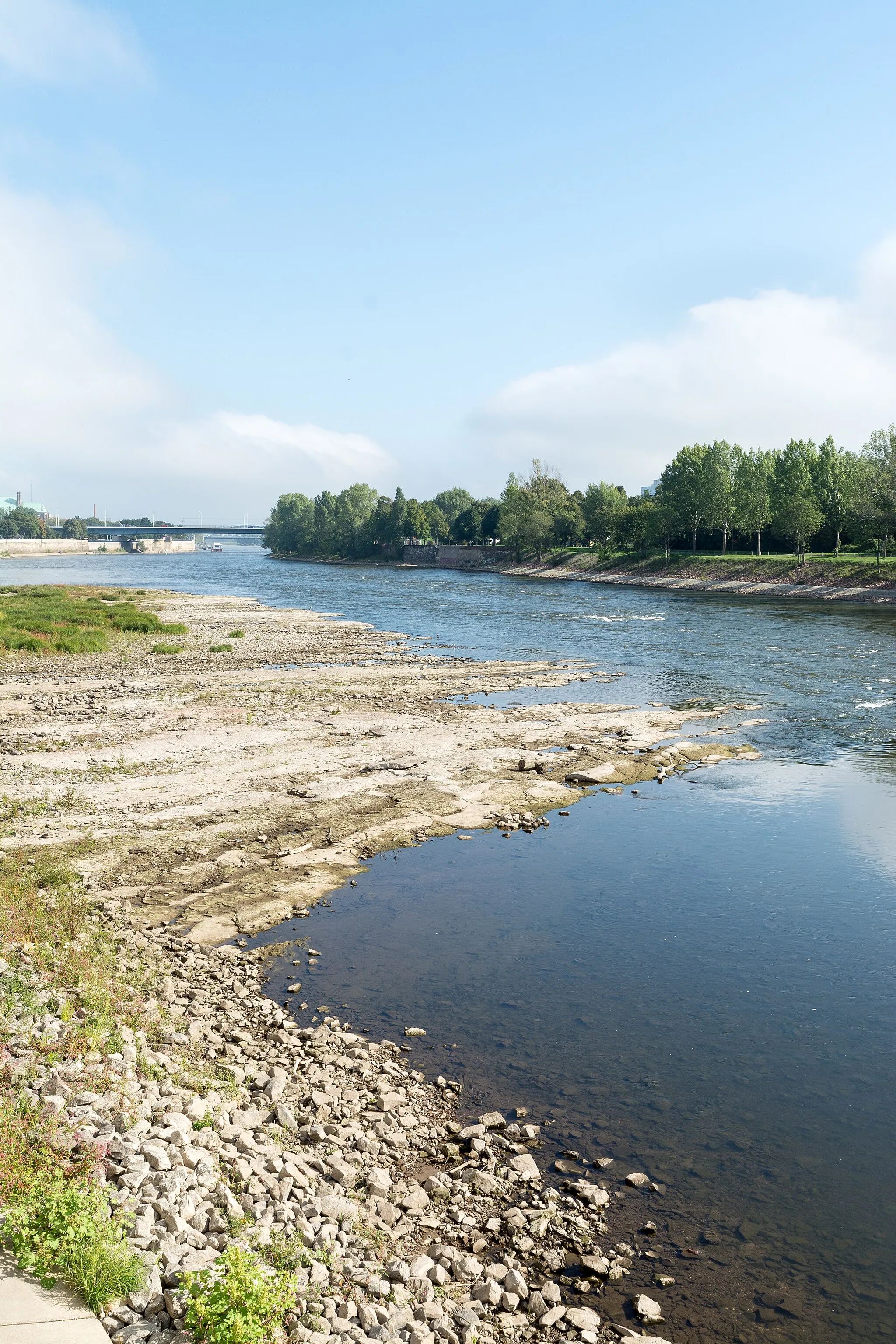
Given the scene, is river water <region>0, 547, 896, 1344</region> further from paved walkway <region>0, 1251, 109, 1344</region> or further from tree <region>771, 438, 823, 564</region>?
tree <region>771, 438, 823, 564</region>

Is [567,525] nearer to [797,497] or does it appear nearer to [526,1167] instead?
[797,497]

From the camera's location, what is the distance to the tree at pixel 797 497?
112 m

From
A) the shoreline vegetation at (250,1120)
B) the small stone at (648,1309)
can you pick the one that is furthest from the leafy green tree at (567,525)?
the small stone at (648,1309)

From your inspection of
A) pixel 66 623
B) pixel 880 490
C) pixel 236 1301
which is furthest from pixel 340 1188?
pixel 880 490

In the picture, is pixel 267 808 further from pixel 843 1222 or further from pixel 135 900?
pixel 843 1222

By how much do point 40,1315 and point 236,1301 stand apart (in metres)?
1.40

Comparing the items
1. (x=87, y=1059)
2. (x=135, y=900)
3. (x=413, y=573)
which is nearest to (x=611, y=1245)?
(x=87, y=1059)

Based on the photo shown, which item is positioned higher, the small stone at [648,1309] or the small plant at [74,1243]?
the small plant at [74,1243]

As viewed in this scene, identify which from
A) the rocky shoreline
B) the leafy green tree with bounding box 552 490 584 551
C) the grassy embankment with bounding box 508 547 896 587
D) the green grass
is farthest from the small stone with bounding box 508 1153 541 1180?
the leafy green tree with bounding box 552 490 584 551

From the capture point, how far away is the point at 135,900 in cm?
1697

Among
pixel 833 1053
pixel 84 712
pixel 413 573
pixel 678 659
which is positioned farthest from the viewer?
pixel 413 573

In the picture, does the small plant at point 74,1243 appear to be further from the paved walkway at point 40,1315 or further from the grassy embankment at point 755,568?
the grassy embankment at point 755,568

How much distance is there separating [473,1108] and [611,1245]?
2.51 metres

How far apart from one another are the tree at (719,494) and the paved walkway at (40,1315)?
133 m
